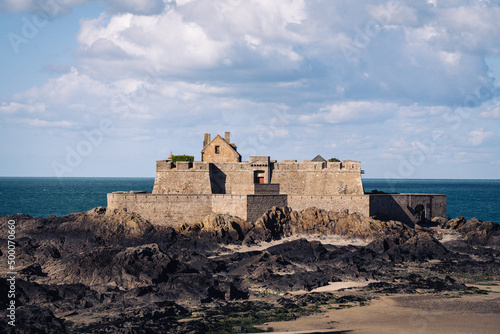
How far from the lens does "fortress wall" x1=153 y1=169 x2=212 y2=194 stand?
164 ft

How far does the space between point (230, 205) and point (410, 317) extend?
23.8m

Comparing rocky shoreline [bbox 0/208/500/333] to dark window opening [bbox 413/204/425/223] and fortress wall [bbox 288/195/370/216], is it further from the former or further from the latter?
dark window opening [bbox 413/204/425/223]

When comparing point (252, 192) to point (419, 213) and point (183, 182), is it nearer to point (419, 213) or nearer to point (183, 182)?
point (183, 182)

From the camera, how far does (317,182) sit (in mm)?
50594

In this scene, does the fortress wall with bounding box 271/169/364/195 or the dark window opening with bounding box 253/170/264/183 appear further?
the dark window opening with bounding box 253/170/264/183

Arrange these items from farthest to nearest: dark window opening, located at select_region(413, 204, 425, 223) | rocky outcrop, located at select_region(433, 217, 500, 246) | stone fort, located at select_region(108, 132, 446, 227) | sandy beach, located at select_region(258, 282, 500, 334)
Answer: dark window opening, located at select_region(413, 204, 425, 223) → stone fort, located at select_region(108, 132, 446, 227) → rocky outcrop, located at select_region(433, 217, 500, 246) → sandy beach, located at select_region(258, 282, 500, 334)

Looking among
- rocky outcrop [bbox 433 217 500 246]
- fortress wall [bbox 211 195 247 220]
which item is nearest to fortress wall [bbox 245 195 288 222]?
fortress wall [bbox 211 195 247 220]

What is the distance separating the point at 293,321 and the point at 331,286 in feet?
23.9

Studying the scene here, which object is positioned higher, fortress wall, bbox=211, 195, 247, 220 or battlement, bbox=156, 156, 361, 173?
battlement, bbox=156, 156, 361, 173


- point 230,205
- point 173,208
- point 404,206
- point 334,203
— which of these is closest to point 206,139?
point 173,208

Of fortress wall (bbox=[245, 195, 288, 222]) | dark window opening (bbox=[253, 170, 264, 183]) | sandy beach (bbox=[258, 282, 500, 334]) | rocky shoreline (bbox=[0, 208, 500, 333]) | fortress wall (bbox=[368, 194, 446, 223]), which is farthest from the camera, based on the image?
dark window opening (bbox=[253, 170, 264, 183])

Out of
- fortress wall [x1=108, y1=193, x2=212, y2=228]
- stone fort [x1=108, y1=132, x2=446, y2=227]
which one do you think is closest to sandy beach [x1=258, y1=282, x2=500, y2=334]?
stone fort [x1=108, y1=132, x2=446, y2=227]

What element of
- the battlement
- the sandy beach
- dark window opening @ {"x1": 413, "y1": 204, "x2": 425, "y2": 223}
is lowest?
the sandy beach

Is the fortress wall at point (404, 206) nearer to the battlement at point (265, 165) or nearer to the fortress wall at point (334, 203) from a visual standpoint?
the fortress wall at point (334, 203)
